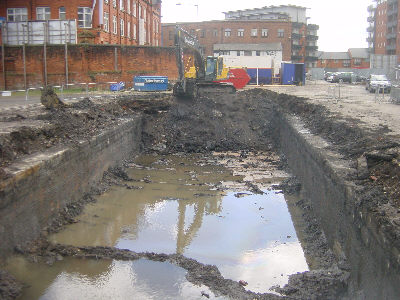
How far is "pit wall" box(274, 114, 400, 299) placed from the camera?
14.5 feet

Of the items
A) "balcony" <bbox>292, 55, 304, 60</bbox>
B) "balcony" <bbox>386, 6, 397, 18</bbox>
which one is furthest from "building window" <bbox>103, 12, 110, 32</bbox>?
"balcony" <bbox>386, 6, 397, 18</bbox>

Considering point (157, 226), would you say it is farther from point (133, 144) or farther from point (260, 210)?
point (133, 144)

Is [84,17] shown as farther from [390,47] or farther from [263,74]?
[390,47]

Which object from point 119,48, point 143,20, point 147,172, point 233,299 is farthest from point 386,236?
point 143,20

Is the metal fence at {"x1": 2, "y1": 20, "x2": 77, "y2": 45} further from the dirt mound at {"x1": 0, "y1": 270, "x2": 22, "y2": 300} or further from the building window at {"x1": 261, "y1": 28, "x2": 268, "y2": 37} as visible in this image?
the building window at {"x1": 261, "y1": 28, "x2": 268, "y2": 37}

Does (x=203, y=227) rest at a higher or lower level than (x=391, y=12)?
lower

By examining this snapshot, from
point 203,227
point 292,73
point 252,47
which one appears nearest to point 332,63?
point 252,47

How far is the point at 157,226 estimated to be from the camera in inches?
345

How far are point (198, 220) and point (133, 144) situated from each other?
7761 millimetres

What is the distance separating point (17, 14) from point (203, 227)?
32195 mm

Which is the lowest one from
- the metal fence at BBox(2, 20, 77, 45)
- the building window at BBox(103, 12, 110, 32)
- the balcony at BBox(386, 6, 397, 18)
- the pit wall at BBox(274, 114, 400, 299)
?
the pit wall at BBox(274, 114, 400, 299)

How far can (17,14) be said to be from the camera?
34781 millimetres

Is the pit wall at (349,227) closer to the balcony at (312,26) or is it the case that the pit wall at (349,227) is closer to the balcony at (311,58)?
the balcony at (311,58)

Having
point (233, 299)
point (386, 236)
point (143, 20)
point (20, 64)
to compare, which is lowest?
point (233, 299)
